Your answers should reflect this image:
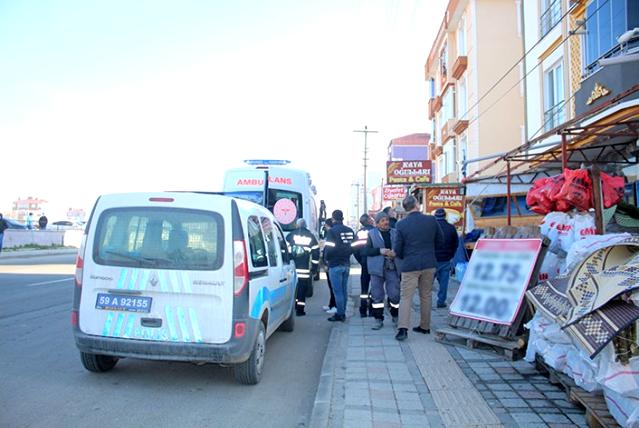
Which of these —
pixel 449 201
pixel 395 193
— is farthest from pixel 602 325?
pixel 395 193

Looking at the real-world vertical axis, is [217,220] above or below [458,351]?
above

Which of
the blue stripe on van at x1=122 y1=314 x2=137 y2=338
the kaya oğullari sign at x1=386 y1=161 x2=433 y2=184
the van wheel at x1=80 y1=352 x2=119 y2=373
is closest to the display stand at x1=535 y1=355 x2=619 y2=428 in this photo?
the blue stripe on van at x1=122 y1=314 x2=137 y2=338

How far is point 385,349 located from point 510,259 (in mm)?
1956

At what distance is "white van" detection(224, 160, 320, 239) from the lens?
12.5 meters

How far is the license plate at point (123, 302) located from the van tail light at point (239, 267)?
83 centimetres

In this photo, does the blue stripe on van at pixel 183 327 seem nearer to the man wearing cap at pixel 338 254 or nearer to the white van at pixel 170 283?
the white van at pixel 170 283

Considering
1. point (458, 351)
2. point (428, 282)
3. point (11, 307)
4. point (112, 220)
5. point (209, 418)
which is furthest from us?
point (11, 307)

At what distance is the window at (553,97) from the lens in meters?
14.0

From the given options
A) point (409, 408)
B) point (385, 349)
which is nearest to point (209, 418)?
point (409, 408)

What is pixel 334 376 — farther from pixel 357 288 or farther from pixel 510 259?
pixel 357 288

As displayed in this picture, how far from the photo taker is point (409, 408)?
455 cm

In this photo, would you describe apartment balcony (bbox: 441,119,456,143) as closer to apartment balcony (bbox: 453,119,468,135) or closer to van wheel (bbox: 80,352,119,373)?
apartment balcony (bbox: 453,119,468,135)

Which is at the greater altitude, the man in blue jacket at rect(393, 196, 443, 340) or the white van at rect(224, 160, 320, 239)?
the white van at rect(224, 160, 320, 239)

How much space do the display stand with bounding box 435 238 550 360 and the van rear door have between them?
3.17 metres
